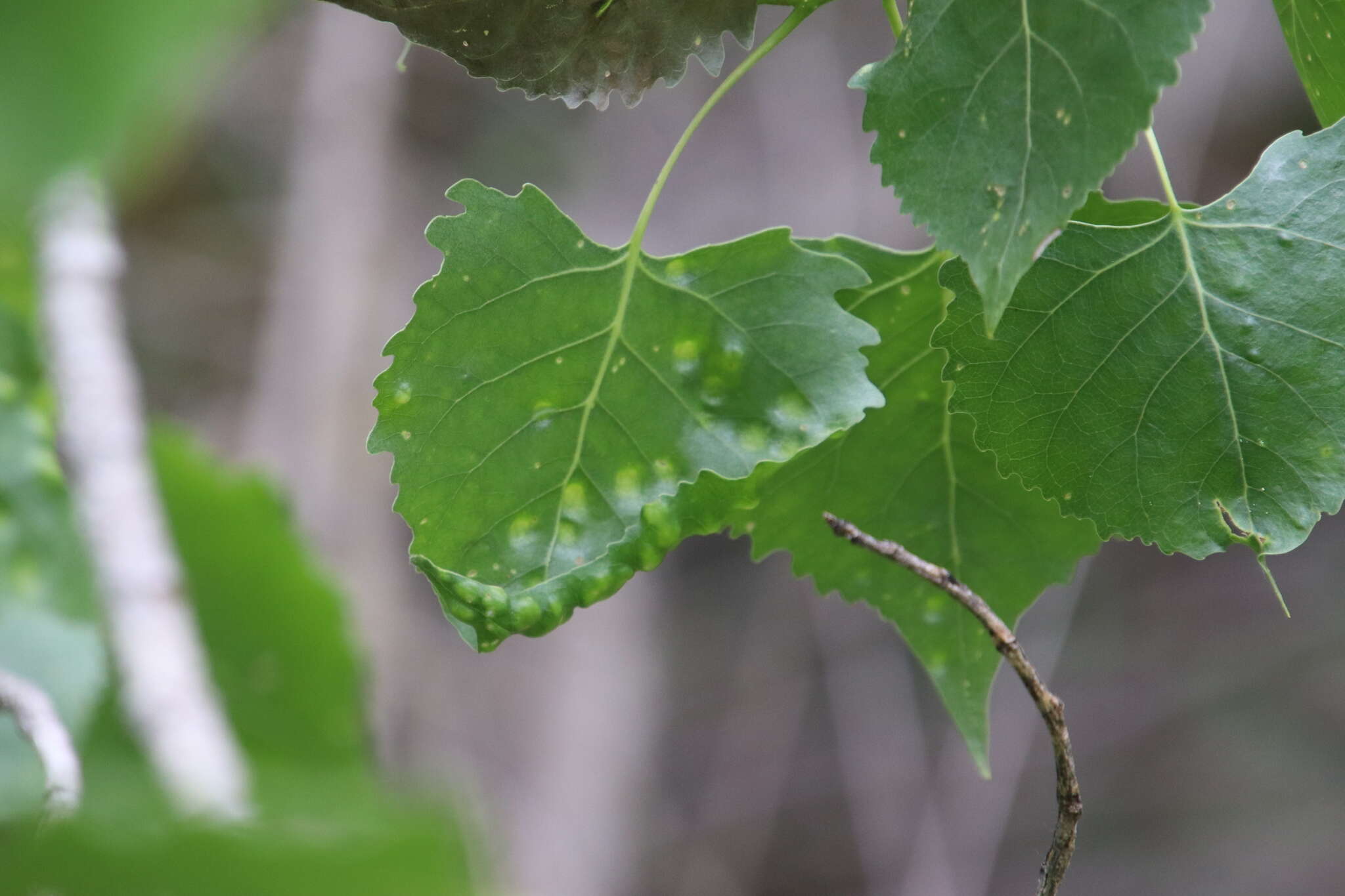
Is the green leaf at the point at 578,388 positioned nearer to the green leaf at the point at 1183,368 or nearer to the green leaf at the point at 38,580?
the green leaf at the point at 1183,368

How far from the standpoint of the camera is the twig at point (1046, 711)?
39cm

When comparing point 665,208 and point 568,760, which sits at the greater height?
point 665,208

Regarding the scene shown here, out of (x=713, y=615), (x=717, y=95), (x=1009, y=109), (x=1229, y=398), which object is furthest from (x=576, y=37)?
(x=713, y=615)

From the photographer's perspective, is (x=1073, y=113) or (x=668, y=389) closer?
(x=1073, y=113)

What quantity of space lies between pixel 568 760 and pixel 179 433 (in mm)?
2389

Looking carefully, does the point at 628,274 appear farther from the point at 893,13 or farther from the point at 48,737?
the point at 48,737

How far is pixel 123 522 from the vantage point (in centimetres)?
56

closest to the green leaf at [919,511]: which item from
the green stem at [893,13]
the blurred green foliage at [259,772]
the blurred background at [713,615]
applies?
the green stem at [893,13]

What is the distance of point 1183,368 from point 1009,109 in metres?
0.13

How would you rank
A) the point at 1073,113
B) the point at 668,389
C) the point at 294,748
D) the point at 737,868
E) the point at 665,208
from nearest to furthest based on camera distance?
the point at 1073,113 < the point at 668,389 < the point at 294,748 < the point at 737,868 < the point at 665,208

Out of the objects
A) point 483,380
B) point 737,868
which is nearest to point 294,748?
point 483,380

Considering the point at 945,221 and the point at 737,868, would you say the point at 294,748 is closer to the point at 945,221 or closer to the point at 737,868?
the point at 945,221

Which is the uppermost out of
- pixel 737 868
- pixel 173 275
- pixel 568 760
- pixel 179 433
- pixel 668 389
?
pixel 173 275

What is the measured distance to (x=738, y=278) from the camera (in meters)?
0.49
